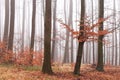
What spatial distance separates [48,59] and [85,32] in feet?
8.53

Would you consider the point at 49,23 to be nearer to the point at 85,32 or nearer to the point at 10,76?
the point at 85,32

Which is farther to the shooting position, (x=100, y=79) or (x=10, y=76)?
(x=100, y=79)

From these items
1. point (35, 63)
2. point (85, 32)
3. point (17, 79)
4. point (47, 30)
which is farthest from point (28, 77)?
point (35, 63)

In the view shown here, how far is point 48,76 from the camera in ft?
43.0

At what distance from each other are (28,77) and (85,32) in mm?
4227

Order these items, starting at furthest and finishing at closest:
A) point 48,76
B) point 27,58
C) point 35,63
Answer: point 35,63 → point 27,58 → point 48,76

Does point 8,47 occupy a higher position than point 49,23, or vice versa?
point 49,23

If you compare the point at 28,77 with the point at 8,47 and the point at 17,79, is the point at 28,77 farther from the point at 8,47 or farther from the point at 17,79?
the point at 8,47

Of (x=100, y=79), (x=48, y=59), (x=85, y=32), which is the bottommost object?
(x=100, y=79)

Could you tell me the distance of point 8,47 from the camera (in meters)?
19.2

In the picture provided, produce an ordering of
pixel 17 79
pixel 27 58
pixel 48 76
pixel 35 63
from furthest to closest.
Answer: pixel 35 63, pixel 27 58, pixel 48 76, pixel 17 79

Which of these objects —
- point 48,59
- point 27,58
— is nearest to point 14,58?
point 27,58

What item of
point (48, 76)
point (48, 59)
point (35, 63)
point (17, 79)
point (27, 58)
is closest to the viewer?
point (17, 79)

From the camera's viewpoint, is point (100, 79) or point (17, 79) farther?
point (100, 79)
